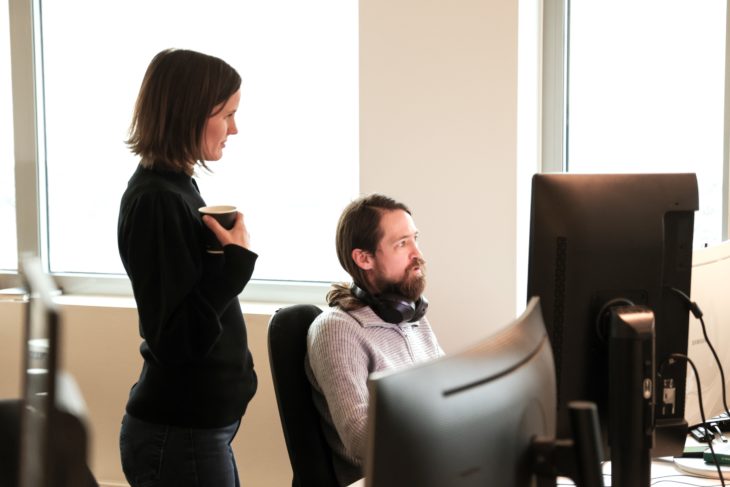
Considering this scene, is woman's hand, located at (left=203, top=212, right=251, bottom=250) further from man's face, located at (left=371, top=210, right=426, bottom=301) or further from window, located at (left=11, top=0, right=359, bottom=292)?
window, located at (left=11, top=0, right=359, bottom=292)

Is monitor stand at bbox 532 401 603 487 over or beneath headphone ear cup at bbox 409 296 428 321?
over

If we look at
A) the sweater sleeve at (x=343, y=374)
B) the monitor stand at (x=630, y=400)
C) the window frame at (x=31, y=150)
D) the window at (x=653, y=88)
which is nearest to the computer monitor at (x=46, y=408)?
the monitor stand at (x=630, y=400)

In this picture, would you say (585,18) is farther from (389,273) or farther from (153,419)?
(153,419)

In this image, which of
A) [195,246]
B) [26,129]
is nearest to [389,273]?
[195,246]

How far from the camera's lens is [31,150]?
3500mm

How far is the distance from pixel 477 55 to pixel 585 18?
1.64 ft

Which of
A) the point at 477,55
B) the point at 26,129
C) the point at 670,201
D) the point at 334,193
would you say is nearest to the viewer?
the point at 670,201

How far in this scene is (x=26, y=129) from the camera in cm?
350

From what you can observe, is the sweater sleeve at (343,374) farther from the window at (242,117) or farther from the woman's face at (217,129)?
the window at (242,117)

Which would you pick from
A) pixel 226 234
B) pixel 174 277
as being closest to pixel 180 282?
pixel 174 277

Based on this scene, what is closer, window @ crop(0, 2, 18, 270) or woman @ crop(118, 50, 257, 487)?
woman @ crop(118, 50, 257, 487)

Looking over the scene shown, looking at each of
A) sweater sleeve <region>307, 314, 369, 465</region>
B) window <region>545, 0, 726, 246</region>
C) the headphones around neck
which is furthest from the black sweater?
window <region>545, 0, 726, 246</region>

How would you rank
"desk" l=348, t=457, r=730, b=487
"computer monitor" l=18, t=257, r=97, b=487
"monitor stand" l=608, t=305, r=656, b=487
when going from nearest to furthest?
"computer monitor" l=18, t=257, r=97, b=487
"monitor stand" l=608, t=305, r=656, b=487
"desk" l=348, t=457, r=730, b=487

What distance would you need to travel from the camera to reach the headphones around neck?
200cm
